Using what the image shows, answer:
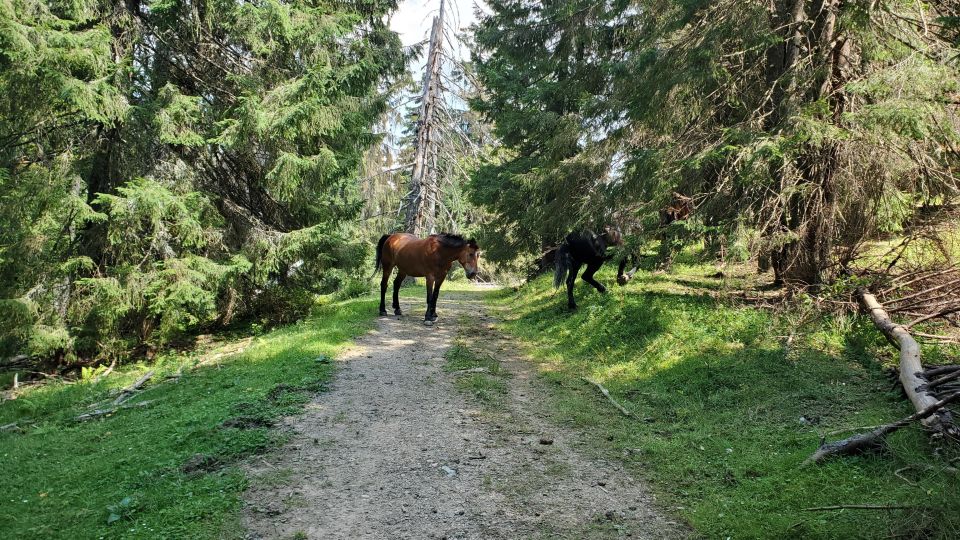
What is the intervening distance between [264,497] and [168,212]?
7268 mm

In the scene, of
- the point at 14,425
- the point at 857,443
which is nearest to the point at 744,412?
the point at 857,443

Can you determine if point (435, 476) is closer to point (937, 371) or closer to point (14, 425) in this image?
point (937, 371)

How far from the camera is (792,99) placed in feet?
22.2

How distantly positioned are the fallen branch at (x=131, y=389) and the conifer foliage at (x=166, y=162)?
1352mm

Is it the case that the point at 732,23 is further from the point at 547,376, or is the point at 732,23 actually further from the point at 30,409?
the point at 30,409

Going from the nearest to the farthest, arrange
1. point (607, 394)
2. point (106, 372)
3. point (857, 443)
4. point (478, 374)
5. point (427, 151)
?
point (857, 443) < point (607, 394) < point (478, 374) < point (106, 372) < point (427, 151)

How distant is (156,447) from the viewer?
504cm

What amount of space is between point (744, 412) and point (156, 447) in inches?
236

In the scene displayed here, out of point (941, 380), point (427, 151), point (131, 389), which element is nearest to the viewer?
point (941, 380)

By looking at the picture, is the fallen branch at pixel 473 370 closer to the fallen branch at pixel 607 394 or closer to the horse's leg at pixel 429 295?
the fallen branch at pixel 607 394

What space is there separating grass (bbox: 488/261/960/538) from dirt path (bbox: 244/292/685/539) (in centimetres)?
42

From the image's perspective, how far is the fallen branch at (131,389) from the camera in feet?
24.6

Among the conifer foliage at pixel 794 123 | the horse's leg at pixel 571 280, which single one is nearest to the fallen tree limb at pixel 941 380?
the conifer foliage at pixel 794 123

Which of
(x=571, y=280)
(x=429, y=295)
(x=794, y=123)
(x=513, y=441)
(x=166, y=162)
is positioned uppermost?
(x=166, y=162)
